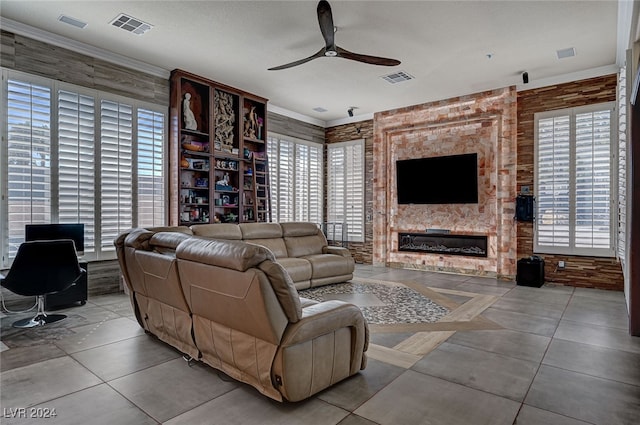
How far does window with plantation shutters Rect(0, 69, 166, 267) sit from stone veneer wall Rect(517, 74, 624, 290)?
239 inches

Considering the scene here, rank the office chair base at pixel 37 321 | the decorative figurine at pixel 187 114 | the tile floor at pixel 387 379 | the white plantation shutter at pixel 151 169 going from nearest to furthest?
the tile floor at pixel 387 379
the office chair base at pixel 37 321
the white plantation shutter at pixel 151 169
the decorative figurine at pixel 187 114

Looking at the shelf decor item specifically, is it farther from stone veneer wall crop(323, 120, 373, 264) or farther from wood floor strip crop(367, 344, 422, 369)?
wood floor strip crop(367, 344, 422, 369)

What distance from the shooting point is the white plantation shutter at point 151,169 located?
5.63 metres

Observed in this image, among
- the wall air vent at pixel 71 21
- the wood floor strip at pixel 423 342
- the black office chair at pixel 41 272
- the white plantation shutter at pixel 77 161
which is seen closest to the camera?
the wood floor strip at pixel 423 342

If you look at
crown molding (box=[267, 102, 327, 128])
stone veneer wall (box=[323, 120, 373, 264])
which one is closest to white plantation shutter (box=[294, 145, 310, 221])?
crown molding (box=[267, 102, 327, 128])

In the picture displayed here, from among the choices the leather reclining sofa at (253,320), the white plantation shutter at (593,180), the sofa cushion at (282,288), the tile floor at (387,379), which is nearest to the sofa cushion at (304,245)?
the tile floor at (387,379)

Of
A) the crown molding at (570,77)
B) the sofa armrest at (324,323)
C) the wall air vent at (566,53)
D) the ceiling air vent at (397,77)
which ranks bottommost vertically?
the sofa armrest at (324,323)

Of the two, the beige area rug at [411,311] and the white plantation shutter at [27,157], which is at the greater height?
the white plantation shutter at [27,157]

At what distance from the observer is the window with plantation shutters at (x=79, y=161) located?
4441 mm

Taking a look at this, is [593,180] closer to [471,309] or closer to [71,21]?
[471,309]

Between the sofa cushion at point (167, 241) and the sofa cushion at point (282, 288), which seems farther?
the sofa cushion at point (167, 241)

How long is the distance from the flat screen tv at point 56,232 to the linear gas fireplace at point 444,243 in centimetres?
586

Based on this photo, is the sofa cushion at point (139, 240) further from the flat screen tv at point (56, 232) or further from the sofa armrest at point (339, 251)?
the sofa armrest at point (339, 251)

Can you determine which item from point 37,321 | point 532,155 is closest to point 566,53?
point 532,155
